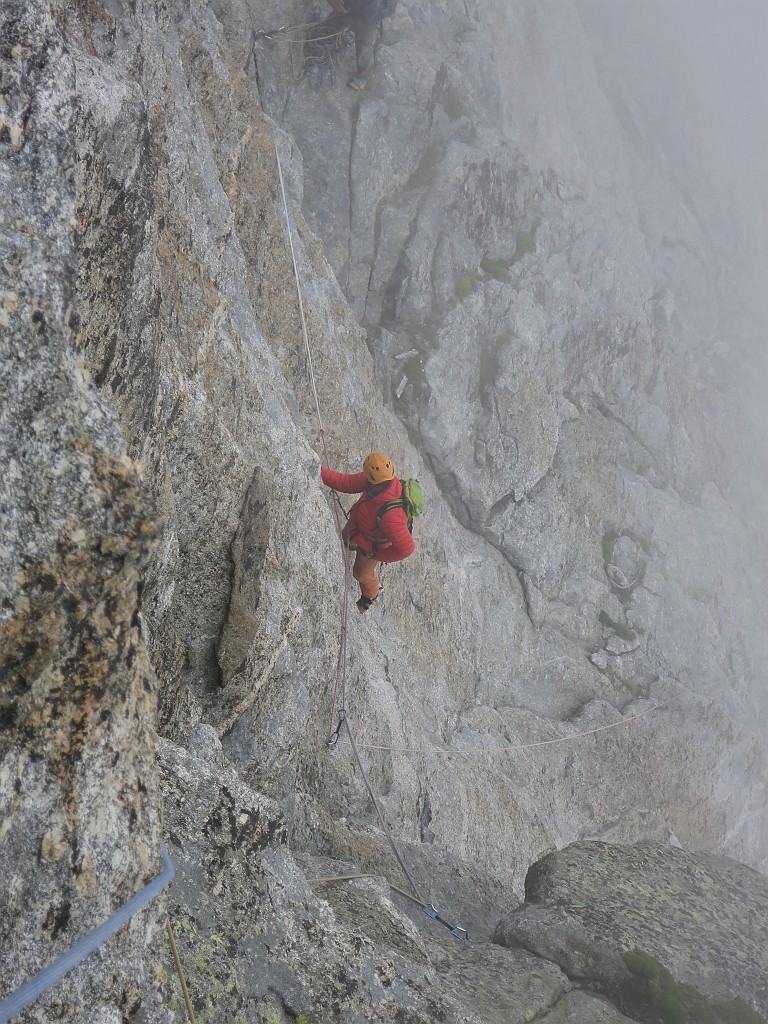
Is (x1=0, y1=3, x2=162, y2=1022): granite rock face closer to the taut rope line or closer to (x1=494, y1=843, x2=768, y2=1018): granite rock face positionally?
the taut rope line

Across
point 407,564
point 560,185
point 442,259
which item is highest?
point 560,185

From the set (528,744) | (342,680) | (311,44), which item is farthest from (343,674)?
(311,44)

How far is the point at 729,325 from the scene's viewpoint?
5528cm

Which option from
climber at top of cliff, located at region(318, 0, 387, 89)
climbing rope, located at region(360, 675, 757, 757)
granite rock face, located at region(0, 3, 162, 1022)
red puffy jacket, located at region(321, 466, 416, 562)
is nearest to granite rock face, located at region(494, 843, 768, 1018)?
climbing rope, located at region(360, 675, 757, 757)

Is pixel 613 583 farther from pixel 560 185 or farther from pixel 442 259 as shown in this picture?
pixel 560 185

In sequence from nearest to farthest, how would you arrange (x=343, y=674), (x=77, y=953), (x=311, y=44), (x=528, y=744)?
(x=77, y=953)
(x=343, y=674)
(x=311, y=44)
(x=528, y=744)

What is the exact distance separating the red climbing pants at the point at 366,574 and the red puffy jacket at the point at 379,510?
679 mm

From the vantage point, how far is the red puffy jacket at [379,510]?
14.2m

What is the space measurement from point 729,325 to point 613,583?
33348mm

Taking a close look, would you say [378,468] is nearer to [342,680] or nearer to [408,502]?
[408,502]

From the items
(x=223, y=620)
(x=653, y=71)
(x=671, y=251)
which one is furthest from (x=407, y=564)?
(x=653, y=71)

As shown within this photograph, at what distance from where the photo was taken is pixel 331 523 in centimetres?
1449

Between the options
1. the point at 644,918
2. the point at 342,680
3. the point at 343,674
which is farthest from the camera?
the point at 343,674

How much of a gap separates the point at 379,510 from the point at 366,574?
75.1 inches
